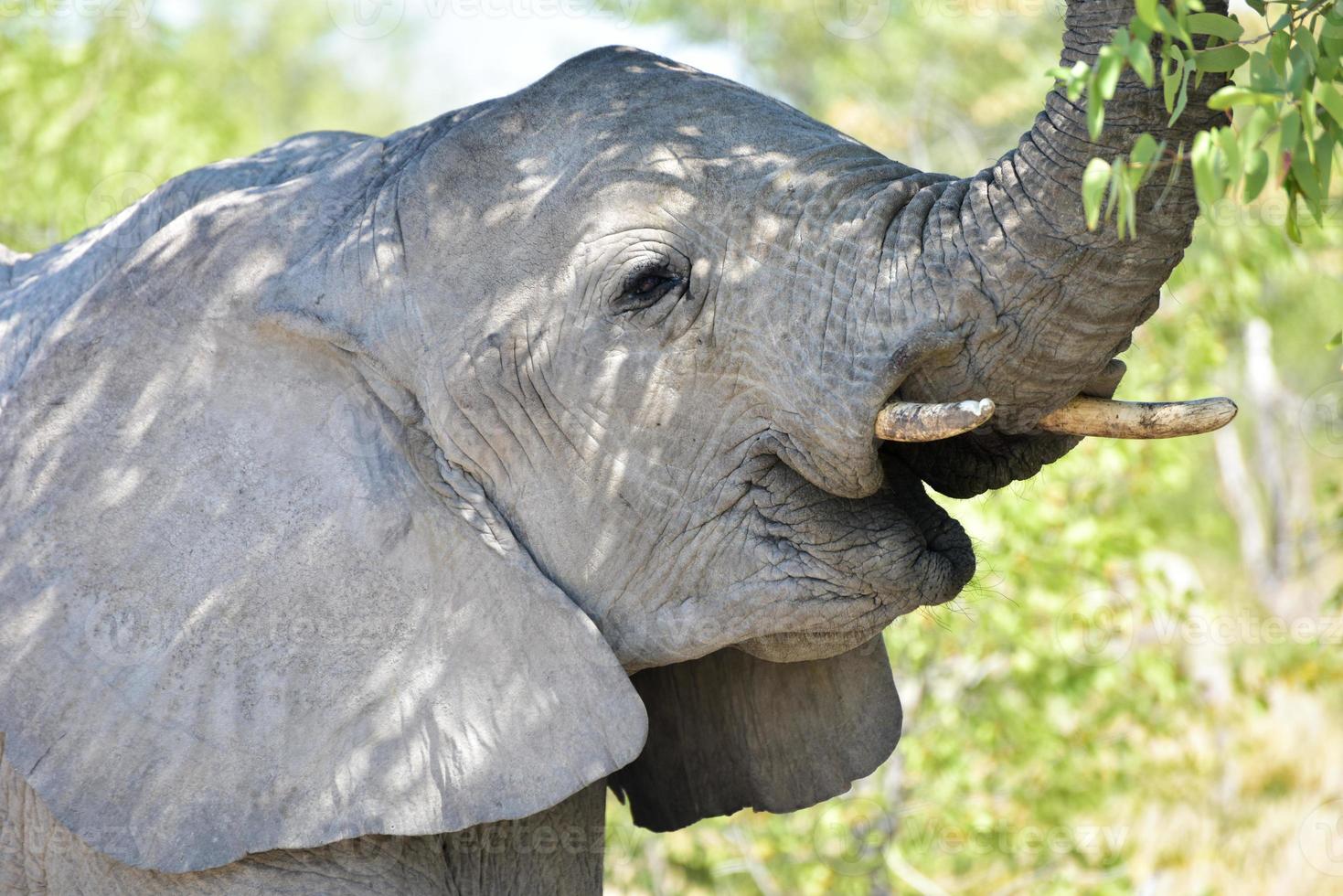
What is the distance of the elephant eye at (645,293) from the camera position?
2.40 meters

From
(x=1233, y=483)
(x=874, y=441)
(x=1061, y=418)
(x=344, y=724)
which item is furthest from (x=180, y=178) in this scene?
(x=1233, y=483)

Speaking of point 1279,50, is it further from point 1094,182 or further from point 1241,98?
point 1094,182

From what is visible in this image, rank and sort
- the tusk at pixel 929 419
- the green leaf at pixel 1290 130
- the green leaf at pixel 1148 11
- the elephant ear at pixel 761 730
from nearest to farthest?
the green leaf at pixel 1148 11
the green leaf at pixel 1290 130
the tusk at pixel 929 419
the elephant ear at pixel 761 730

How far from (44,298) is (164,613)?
0.72 metres

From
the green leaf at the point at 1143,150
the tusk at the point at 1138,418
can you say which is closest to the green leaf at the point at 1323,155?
the green leaf at the point at 1143,150

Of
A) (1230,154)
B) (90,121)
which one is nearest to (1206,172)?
(1230,154)

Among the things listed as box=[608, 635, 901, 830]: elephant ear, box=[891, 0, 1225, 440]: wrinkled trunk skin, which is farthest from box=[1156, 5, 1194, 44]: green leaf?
box=[608, 635, 901, 830]: elephant ear

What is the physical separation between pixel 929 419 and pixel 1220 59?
1.90ft

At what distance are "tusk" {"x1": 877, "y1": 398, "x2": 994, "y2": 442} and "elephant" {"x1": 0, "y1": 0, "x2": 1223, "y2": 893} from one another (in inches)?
0.8

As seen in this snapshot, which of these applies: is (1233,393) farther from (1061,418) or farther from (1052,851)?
(1061,418)

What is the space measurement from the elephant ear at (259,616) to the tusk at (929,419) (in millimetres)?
568

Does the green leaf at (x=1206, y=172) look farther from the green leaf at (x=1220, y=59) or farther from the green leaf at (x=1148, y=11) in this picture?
the green leaf at (x=1220, y=59)

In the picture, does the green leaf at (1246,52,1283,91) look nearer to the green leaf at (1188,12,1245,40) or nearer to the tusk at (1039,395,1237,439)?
the green leaf at (1188,12,1245,40)

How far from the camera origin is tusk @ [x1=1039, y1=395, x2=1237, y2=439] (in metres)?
2.10
